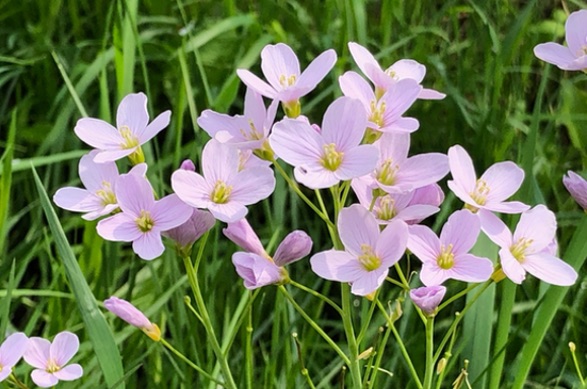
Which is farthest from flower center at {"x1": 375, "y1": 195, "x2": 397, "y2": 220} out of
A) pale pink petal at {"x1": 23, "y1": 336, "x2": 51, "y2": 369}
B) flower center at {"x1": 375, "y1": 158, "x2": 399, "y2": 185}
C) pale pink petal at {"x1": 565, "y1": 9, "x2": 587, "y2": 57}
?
pale pink petal at {"x1": 23, "y1": 336, "x2": 51, "y2": 369}

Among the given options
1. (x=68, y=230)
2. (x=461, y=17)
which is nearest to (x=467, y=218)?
(x=68, y=230)

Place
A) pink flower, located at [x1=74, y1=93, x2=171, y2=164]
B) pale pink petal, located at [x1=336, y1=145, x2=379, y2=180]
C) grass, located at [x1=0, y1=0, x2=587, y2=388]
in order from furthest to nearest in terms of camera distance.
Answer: grass, located at [x1=0, y1=0, x2=587, y2=388] → pink flower, located at [x1=74, y1=93, x2=171, y2=164] → pale pink petal, located at [x1=336, y1=145, x2=379, y2=180]

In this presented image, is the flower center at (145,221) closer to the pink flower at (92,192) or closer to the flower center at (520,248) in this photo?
the pink flower at (92,192)

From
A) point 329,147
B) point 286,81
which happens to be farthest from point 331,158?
point 286,81

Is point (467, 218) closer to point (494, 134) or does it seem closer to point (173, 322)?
point (173, 322)

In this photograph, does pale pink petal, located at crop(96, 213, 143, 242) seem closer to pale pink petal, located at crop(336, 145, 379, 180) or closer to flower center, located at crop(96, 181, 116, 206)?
flower center, located at crop(96, 181, 116, 206)

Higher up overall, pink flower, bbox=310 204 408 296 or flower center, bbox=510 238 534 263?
pink flower, bbox=310 204 408 296

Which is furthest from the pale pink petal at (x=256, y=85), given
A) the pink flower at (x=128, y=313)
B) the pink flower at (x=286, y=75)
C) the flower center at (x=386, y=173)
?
the pink flower at (x=128, y=313)

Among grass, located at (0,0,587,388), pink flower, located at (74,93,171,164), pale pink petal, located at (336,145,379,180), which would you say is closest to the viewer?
pale pink petal, located at (336,145,379,180)

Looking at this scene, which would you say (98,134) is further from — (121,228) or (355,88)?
(355,88)
